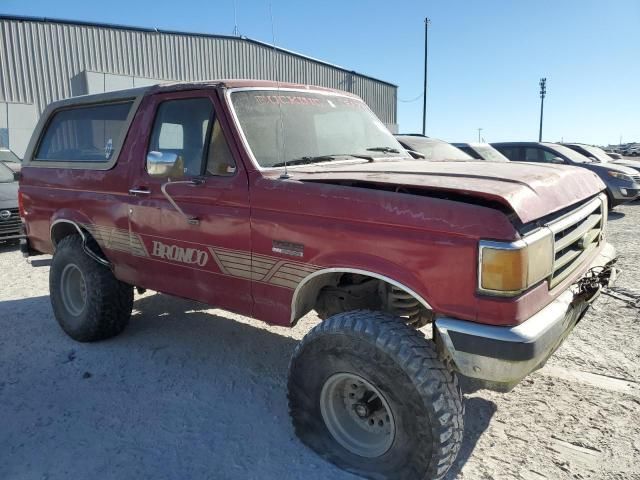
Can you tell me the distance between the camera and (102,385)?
354 centimetres

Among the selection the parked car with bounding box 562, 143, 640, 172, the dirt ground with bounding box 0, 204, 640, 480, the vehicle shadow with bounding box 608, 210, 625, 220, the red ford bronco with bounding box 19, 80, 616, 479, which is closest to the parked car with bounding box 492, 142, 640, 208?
the vehicle shadow with bounding box 608, 210, 625, 220

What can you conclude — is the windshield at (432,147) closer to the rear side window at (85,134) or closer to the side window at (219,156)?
the rear side window at (85,134)

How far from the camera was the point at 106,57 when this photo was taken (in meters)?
19.0

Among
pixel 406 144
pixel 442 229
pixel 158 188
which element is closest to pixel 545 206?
pixel 442 229

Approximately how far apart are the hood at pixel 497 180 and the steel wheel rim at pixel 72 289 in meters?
2.55

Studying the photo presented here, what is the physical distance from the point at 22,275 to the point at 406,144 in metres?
5.93

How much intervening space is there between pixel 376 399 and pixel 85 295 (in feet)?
9.11

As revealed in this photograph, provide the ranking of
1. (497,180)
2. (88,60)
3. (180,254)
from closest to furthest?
(497,180), (180,254), (88,60)

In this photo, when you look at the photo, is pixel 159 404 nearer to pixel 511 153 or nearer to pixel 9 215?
pixel 9 215

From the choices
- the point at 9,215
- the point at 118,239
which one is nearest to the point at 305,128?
the point at 118,239

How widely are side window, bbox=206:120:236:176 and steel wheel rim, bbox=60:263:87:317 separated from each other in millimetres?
1970

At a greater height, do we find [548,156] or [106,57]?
[106,57]

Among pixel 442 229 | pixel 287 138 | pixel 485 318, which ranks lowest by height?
pixel 485 318

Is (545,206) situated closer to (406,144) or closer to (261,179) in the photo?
(261,179)
